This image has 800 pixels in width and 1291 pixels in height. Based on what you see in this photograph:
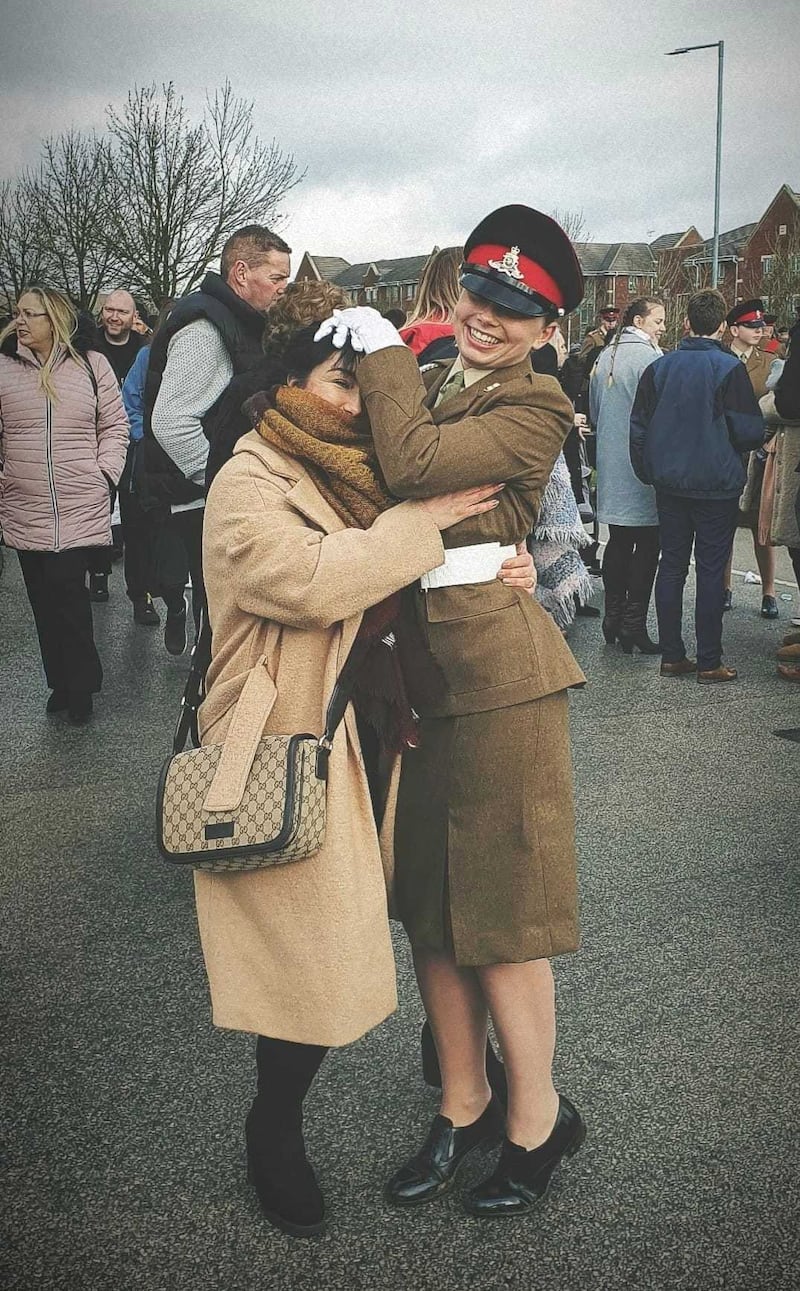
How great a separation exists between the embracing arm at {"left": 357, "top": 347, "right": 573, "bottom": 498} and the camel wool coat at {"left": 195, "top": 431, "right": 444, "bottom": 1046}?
0.10 metres

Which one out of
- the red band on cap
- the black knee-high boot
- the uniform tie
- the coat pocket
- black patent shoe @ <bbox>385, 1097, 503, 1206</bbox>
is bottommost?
black patent shoe @ <bbox>385, 1097, 503, 1206</bbox>

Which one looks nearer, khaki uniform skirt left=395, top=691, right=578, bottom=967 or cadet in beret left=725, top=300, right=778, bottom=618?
khaki uniform skirt left=395, top=691, right=578, bottom=967

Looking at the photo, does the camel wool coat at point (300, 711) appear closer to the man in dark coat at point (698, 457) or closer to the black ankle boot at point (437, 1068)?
the black ankle boot at point (437, 1068)

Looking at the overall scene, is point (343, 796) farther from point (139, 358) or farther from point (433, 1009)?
point (139, 358)

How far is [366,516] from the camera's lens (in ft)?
8.03

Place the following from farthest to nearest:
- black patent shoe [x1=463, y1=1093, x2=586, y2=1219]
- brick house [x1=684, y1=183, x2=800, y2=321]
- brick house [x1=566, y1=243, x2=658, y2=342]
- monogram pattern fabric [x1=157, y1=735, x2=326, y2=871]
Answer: brick house [x1=566, y1=243, x2=658, y2=342], brick house [x1=684, y1=183, x2=800, y2=321], black patent shoe [x1=463, y1=1093, x2=586, y2=1219], monogram pattern fabric [x1=157, y1=735, x2=326, y2=871]

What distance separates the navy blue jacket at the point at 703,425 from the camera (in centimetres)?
724

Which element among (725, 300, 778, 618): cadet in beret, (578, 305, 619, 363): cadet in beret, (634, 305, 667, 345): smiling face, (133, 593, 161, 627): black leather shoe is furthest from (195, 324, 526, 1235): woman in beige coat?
(578, 305, 619, 363): cadet in beret

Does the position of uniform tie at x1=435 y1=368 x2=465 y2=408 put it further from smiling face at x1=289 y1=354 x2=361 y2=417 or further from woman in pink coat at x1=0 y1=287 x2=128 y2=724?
woman in pink coat at x1=0 y1=287 x2=128 y2=724

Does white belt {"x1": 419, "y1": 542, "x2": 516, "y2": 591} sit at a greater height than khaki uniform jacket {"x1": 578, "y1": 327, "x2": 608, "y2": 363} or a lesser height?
lesser

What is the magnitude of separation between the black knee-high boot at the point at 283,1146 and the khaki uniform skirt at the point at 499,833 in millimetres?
408

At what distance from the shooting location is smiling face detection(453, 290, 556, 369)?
2.46 meters

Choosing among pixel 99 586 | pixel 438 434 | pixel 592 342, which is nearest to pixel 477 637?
pixel 438 434

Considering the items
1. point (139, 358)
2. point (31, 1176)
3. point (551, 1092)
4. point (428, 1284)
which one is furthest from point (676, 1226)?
point (139, 358)
